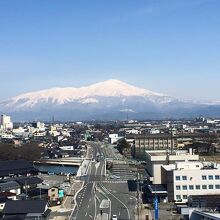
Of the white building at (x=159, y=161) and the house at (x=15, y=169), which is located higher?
the white building at (x=159, y=161)

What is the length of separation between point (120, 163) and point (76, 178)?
6.63m

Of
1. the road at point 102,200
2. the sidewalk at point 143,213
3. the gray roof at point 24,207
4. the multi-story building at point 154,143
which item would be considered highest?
the multi-story building at point 154,143

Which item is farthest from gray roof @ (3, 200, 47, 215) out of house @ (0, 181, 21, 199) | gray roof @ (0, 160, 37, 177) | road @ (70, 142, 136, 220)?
gray roof @ (0, 160, 37, 177)

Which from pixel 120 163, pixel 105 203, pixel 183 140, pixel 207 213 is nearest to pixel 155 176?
pixel 105 203

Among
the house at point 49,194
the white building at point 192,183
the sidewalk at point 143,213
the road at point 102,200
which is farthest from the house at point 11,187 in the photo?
the white building at point 192,183

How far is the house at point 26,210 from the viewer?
39.8ft

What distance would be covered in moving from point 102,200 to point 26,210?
4017mm

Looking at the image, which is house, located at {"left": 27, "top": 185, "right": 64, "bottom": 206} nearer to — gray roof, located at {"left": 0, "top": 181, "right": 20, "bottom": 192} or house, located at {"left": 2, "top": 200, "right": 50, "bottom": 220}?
gray roof, located at {"left": 0, "top": 181, "right": 20, "bottom": 192}

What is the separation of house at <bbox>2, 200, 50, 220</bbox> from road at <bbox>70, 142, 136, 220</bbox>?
1121 millimetres

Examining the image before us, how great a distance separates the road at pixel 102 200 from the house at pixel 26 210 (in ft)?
3.68

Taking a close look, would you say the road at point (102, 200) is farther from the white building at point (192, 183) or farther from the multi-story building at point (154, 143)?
the multi-story building at point (154, 143)

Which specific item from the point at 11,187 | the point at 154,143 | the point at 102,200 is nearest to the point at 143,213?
the point at 102,200

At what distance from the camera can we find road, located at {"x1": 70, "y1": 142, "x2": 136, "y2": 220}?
13514 mm

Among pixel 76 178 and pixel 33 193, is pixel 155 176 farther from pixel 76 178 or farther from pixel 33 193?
pixel 76 178
